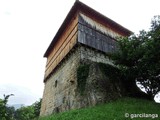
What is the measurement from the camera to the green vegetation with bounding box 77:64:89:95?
506 inches

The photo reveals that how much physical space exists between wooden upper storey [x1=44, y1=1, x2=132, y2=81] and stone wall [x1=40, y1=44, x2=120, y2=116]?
71cm

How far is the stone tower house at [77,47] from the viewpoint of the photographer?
1462 cm

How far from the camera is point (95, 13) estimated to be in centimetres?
1719

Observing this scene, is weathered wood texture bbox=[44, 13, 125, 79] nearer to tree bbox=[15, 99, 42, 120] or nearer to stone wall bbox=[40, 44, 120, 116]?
stone wall bbox=[40, 44, 120, 116]

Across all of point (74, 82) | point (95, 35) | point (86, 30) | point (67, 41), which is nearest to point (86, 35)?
point (86, 30)

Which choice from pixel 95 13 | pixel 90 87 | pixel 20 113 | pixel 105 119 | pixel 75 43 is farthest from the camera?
pixel 20 113

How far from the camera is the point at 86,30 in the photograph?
16.0 m

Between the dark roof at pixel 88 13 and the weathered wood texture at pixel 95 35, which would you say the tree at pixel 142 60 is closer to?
the weathered wood texture at pixel 95 35

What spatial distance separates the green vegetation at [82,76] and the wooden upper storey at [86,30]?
2.37 m

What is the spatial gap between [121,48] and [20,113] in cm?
3485

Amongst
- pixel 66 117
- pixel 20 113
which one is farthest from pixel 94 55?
pixel 20 113

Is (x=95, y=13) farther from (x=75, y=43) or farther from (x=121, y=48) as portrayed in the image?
(x=121, y=48)

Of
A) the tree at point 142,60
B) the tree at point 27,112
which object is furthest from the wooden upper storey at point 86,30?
the tree at point 27,112

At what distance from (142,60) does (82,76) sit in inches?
171
